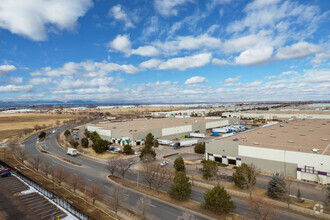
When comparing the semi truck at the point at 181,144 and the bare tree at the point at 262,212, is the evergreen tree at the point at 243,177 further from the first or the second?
the semi truck at the point at 181,144

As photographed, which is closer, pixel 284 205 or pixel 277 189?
pixel 284 205

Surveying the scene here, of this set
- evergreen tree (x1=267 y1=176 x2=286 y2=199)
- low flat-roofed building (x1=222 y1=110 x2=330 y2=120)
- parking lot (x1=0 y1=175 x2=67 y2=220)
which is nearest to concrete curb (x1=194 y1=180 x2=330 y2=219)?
evergreen tree (x1=267 y1=176 x2=286 y2=199)

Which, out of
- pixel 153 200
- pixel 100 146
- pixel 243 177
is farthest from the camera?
pixel 100 146

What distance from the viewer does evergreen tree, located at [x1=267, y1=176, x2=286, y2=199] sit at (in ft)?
94.0

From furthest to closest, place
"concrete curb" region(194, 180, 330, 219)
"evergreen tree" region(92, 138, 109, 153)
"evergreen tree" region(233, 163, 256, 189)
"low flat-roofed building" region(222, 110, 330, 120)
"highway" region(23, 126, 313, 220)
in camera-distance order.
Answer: "low flat-roofed building" region(222, 110, 330, 120) → "evergreen tree" region(92, 138, 109, 153) → "evergreen tree" region(233, 163, 256, 189) → "highway" region(23, 126, 313, 220) → "concrete curb" region(194, 180, 330, 219)

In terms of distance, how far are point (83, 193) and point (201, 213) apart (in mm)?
19159

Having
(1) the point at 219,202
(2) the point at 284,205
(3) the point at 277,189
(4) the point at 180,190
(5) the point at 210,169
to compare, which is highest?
(5) the point at 210,169

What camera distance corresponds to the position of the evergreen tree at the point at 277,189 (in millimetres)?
28655

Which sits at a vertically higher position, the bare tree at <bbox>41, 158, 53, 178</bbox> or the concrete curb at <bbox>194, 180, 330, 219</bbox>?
the bare tree at <bbox>41, 158, 53, 178</bbox>

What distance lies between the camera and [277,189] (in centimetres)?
2919

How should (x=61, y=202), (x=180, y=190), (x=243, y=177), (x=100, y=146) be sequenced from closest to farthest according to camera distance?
(x=61, y=202) < (x=180, y=190) < (x=243, y=177) < (x=100, y=146)

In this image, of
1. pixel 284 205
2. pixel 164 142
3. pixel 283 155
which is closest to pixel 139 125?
Result: pixel 164 142

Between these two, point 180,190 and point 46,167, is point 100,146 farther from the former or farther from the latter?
point 180,190

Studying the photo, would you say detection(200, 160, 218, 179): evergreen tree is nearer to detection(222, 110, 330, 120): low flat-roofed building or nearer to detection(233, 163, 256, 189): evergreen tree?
detection(233, 163, 256, 189): evergreen tree
